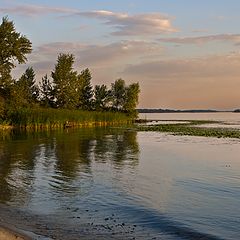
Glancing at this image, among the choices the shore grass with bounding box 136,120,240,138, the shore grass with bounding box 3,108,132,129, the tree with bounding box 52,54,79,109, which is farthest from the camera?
the tree with bounding box 52,54,79,109

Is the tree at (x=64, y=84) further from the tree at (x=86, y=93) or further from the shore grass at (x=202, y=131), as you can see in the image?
the shore grass at (x=202, y=131)

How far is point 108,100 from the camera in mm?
111625

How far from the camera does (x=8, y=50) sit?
6394 centimetres

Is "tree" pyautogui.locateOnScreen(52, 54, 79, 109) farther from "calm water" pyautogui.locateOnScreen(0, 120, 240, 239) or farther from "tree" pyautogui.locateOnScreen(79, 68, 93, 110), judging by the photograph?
"calm water" pyautogui.locateOnScreen(0, 120, 240, 239)

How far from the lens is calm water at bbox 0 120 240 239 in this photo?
11055 millimetres

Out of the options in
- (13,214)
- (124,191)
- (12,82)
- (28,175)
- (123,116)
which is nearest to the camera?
(13,214)

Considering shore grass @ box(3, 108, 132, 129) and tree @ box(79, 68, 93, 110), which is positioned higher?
tree @ box(79, 68, 93, 110)

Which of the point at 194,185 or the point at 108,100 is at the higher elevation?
the point at 108,100

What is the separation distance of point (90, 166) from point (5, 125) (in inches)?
1716

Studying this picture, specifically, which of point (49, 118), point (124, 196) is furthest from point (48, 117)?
point (124, 196)

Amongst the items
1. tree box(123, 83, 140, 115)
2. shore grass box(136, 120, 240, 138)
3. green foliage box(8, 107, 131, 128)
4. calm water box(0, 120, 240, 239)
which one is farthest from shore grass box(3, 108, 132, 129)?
calm water box(0, 120, 240, 239)

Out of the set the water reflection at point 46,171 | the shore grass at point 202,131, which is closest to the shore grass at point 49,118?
the shore grass at point 202,131

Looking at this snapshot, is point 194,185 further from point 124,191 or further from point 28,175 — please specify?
point 28,175

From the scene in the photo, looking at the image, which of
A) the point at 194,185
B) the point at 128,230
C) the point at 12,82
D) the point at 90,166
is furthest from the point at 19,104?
the point at 128,230
